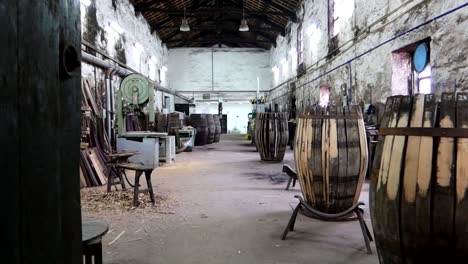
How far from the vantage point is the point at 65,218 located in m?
1.02

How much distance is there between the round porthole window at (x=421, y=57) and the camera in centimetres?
529

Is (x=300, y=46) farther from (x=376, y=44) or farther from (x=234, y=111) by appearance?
(x=234, y=111)

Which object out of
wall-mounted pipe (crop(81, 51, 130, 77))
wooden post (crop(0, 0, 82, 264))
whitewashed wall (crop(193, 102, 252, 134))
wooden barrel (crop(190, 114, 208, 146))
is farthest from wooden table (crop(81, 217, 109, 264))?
whitewashed wall (crop(193, 102, 252, 134))

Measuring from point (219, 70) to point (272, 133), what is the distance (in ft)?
51.9

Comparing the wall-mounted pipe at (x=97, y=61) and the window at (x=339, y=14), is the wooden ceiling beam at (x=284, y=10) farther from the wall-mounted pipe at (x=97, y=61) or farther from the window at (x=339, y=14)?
the wall-mounted pipe at (x=97, y=61)

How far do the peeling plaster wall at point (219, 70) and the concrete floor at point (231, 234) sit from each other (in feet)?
59.8

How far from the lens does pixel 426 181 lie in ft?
5.17

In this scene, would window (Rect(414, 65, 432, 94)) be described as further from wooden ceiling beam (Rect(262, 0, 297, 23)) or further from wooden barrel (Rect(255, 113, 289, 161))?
wooden ceiling beam (Rect(262, 0, 297, 23))

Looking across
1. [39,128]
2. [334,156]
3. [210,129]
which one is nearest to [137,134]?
[334,156]

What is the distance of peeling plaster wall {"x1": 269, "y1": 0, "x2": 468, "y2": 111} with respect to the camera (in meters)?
4.55

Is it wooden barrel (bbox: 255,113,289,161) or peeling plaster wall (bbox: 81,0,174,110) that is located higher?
peeling plaster wall (bbox: 81,0,174,110)

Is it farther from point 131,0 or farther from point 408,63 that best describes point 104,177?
point 131,0

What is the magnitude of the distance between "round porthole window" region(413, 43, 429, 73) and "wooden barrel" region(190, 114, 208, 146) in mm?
9363

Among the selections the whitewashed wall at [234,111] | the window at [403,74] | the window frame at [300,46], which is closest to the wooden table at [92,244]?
the window at [403,74]
